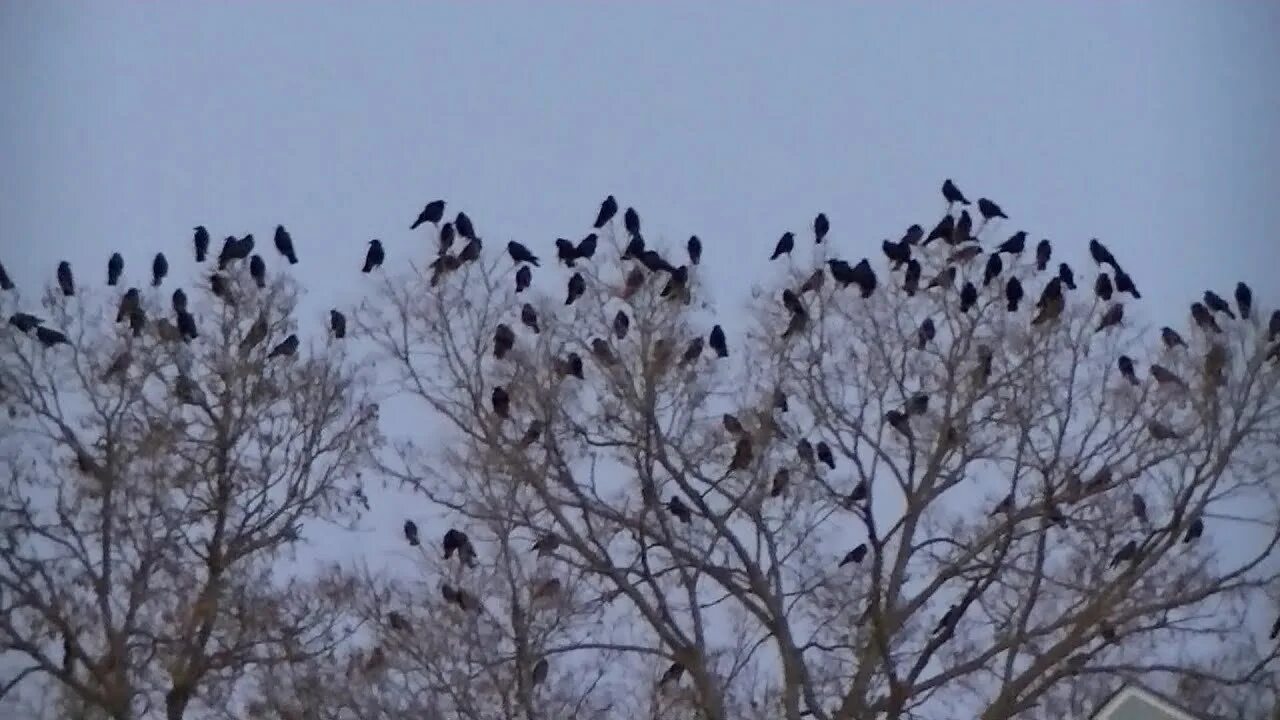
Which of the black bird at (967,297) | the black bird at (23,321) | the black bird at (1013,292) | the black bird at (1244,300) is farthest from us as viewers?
the black bird at (23,321)

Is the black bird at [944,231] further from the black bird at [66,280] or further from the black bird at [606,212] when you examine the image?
the black bird at [66,280]

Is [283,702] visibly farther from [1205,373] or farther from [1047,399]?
[1205,373]

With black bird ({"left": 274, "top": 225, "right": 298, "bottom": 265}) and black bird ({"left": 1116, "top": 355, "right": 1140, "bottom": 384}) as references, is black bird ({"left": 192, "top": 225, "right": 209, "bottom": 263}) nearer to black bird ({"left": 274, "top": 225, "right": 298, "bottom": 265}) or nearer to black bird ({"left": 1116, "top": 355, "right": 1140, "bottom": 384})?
black bird ({"left": 274, "top": 225, "right": 298, "bottom": 265})

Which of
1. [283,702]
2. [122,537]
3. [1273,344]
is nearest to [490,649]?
[283,702]

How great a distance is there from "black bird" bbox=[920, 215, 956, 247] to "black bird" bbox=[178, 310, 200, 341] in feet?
21.1

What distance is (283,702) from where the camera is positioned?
1490 cm

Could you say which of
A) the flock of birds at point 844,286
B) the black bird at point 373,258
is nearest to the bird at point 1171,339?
the flock of birds at point 844,286

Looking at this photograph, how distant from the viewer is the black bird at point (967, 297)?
1355 cm

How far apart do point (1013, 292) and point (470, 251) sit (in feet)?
13.5

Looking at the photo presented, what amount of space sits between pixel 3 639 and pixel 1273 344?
10407 millimetres

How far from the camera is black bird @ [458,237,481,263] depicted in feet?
46.0

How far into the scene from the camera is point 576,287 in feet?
45.3

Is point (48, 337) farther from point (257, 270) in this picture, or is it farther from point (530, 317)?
point (530, 317)

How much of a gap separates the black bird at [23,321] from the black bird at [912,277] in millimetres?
7268
